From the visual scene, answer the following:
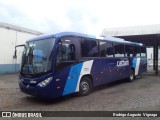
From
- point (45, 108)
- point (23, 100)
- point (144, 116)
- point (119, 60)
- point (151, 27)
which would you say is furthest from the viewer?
point (151, 27)

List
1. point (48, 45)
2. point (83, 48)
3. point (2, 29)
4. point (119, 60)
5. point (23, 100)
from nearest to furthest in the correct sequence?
point (48, 45) → point (23, 100) → point (83, 48) → point (119, 60) → point (2, 29)

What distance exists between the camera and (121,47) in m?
13.9

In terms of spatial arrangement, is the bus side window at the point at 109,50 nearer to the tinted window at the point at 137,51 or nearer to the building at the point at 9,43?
the tinted window at the point at 137,51

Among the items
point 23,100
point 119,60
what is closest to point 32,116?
point 23,100

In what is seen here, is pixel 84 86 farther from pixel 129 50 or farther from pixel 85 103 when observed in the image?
pixel 129 50

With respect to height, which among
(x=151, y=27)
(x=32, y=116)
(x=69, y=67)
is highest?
(x=151, y=27)

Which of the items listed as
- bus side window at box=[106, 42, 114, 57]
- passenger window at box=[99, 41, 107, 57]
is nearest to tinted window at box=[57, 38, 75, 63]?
passenger window at box=[99, 41, 107, 57]

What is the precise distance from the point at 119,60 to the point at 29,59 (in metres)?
6.08

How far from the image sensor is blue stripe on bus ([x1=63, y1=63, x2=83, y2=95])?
9000mm

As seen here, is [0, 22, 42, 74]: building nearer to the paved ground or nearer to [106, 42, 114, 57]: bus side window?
the paved ground

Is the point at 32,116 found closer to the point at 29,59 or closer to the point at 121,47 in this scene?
the point at 29,59

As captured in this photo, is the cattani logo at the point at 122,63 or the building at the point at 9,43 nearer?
the cattani logo at the point at 122,63

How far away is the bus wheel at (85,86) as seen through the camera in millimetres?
9906

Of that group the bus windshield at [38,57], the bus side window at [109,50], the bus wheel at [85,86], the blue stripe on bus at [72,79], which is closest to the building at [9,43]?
the bus side window at [109,50]
